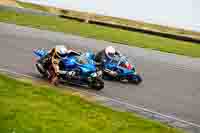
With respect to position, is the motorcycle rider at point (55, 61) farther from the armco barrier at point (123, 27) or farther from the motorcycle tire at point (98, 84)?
the armco barrier at point (123, 27)

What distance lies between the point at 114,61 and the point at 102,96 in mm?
2953

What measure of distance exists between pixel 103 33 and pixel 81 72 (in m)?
12.7

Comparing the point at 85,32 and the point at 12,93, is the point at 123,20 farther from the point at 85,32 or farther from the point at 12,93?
the point at 12,93

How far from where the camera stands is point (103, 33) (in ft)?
93.8

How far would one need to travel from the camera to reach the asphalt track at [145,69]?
49.1 feet

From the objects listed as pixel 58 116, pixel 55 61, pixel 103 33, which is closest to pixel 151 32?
pixel 103 33

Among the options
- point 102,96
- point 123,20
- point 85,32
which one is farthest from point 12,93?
point 123,20

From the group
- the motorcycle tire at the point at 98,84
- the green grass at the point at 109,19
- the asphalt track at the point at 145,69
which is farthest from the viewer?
the green grass at the point at 109,19

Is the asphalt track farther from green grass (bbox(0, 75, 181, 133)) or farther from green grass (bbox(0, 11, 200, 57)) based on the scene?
green grass (bbox(0, 75, 181, 133))

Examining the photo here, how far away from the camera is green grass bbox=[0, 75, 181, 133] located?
10.8 meters

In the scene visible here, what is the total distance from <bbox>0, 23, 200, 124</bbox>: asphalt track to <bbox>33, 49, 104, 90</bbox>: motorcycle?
15.4 inches

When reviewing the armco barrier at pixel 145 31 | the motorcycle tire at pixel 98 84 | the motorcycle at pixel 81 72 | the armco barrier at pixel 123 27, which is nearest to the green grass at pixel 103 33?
the armco barrier at pixel 123 27

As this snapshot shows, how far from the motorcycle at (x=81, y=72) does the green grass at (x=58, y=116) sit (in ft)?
6.19

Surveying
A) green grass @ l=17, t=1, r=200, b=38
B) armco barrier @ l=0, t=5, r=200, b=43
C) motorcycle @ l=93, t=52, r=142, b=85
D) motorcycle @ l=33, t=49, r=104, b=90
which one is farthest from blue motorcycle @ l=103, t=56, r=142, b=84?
green grass @ l=17, t=1, r=200, b=38
